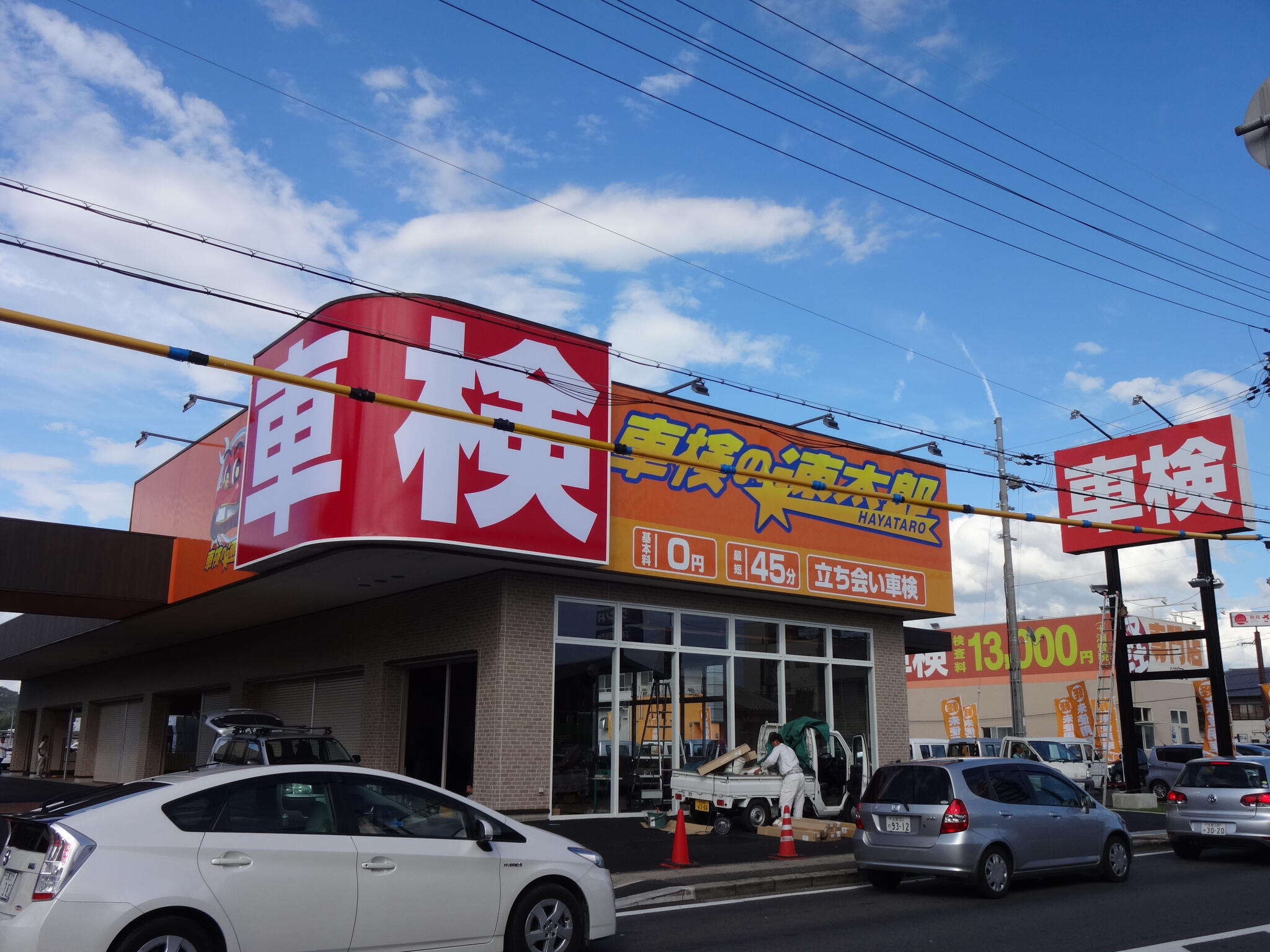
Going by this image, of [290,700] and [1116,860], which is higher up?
[290,700]

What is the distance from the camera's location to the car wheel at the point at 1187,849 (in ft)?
49.4

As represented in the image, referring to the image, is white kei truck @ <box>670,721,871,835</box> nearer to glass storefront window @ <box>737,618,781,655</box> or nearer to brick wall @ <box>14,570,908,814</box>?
glass storefront window @ <box>737,618,781,655</box>

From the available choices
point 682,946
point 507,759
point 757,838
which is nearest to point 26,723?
point 507,759

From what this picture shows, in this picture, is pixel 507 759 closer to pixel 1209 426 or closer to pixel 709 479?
pixel 709 479

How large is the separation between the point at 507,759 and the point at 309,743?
10.0 ft

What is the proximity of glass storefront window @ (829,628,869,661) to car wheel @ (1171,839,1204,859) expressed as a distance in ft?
26.5

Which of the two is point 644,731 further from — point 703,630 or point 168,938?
point 168,938

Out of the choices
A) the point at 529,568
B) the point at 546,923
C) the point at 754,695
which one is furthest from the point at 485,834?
the point at 754,695

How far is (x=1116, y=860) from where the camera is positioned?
41.3 feet

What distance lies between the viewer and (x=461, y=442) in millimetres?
15578

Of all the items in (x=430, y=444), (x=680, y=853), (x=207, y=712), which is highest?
(x=430, y=444)

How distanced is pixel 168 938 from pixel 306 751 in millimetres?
10171

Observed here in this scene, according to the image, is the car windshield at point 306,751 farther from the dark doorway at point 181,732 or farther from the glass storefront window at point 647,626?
the dark doorway at point 181,732

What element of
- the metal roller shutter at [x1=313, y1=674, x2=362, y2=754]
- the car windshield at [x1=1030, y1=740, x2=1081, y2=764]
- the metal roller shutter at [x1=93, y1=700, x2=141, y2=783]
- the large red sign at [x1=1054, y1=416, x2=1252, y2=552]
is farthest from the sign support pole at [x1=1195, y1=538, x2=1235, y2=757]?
the metal roller shutter at [x1=93, y1=700, x2=141, y2=783]
